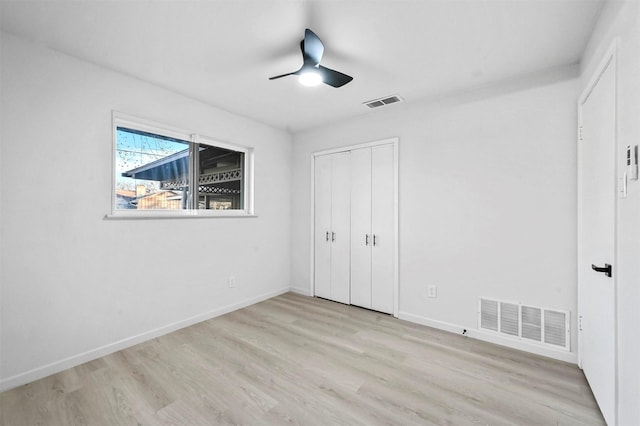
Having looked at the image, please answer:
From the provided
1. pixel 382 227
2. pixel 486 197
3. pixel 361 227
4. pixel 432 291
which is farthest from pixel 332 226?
pixel 486 197

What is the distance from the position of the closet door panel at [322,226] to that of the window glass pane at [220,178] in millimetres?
1101

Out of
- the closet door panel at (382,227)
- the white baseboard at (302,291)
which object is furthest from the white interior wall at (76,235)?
the closet door panel at (382,227)

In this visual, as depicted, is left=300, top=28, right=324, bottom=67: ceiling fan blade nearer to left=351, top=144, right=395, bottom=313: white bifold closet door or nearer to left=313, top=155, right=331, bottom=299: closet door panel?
left=351, top=144, right=395, bottom=313: white bifold closet door

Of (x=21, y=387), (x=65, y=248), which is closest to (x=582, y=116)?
(x=65, y=248)

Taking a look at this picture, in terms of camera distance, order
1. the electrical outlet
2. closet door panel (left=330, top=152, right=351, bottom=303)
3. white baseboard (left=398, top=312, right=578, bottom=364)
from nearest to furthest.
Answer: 1. white baseboard (left=398, top=312, right=578, bottom=364)
2. the electrical outlet
3. closet door panel (left=330, top=152, right=351, bottom=303)

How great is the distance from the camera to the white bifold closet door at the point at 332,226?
12.9ft

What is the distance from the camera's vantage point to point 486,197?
9.27ft

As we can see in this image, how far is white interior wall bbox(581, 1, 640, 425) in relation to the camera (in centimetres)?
127

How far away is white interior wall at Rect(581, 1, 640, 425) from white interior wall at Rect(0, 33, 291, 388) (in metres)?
3.47

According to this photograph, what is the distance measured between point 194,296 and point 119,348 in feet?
2.67

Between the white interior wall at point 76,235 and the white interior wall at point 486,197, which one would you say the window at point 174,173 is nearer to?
the white interior wall at point 76,235

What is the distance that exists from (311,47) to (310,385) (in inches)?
97.5

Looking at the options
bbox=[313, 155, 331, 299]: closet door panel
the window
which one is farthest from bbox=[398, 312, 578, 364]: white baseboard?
the window

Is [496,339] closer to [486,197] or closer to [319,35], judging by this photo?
[486,197]
